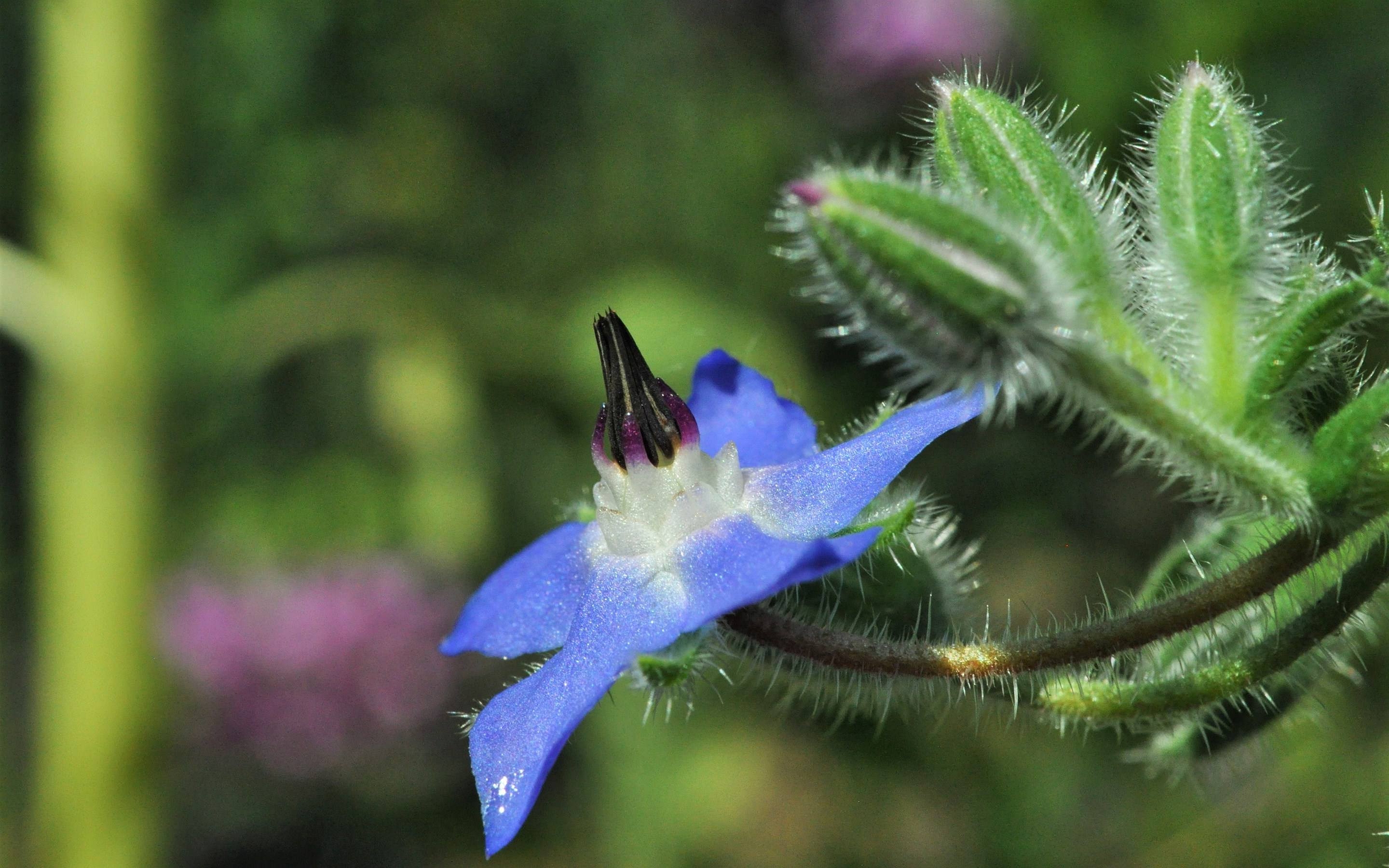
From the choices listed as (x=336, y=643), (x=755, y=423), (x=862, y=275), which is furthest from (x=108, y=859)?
(x=862, y=275)

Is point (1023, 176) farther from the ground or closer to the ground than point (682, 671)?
farther from the ground

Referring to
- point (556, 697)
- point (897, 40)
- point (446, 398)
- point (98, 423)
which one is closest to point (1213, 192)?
point (556, 697)

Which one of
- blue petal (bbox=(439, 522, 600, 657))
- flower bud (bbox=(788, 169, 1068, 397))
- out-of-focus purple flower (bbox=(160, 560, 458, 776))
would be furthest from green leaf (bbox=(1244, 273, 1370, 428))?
out-of-focus purple flower (bbox=(160, 560, 458, 776))

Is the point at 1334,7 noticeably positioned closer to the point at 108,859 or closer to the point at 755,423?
the point at 755,423

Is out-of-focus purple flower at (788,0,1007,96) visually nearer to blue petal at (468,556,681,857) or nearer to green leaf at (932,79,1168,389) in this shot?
green leaf at (932,79,1168,389)

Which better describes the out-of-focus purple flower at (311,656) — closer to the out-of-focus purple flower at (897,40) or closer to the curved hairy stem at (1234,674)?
the out-of-focus purple flower at (897,40)

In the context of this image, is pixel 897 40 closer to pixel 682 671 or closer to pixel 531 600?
pixel 531 600
